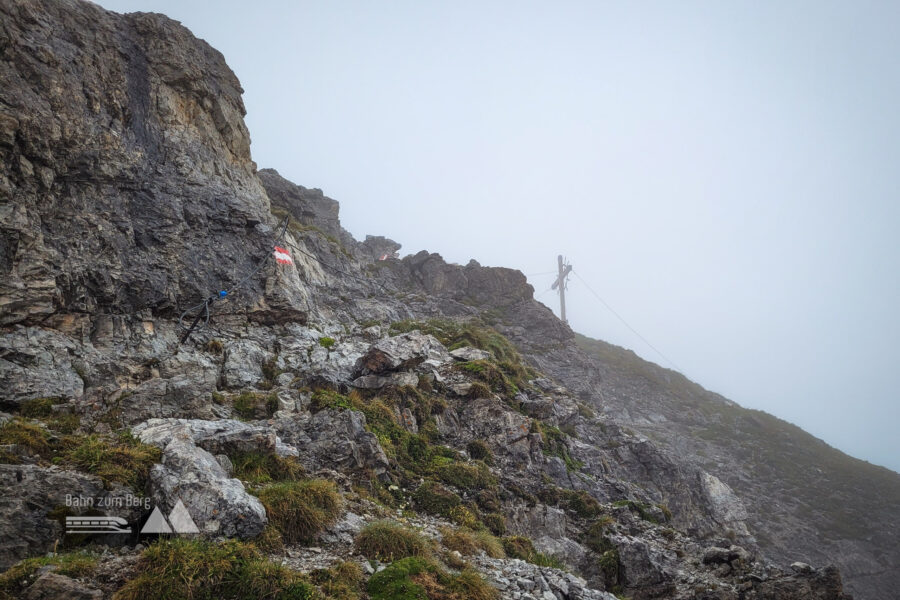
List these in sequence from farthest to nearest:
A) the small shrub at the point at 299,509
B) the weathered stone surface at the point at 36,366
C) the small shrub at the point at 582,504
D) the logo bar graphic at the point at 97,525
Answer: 1. the small shrub at the point at 582,504
2. the weathered stone surface at the point at 36,366
3. the small shrub at the point at 299,509
4. the logo bar graphic at the point at 97,525

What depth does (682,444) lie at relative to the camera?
42.8m

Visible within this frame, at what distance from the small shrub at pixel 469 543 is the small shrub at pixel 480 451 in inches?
233

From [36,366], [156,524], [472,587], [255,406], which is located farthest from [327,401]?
[472,587]

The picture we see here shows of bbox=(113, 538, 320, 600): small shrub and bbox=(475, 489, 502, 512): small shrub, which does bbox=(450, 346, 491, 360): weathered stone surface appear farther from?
bbox=(113, 538, 320, 600): small shrub

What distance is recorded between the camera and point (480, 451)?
17844 millimetres

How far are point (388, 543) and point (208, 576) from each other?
11.5 feet

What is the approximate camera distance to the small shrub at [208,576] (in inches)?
238

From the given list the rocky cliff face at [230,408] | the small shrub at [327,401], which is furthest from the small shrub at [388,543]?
the small shrub at [327,401]

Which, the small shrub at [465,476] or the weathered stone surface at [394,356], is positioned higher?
the weathered stone surface at [394,356]

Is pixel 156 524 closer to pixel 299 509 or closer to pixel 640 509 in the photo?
pixel 299 509

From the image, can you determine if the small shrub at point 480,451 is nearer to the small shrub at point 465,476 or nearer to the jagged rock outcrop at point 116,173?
the small shrub at point 465,476

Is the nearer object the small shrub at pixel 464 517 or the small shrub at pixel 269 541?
the small shrub at pixel 269 541

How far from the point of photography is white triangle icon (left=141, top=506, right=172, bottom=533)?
7.34 m

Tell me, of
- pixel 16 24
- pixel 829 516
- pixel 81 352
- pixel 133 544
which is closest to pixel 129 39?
pixel 16 24
